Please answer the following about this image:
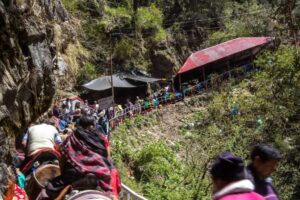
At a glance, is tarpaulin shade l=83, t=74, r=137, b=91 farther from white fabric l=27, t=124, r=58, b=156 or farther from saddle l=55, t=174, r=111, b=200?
saddle l=55, t=174, r=111, b=200

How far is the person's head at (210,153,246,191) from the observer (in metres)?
3.62

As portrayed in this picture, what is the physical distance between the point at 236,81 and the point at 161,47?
8.02m

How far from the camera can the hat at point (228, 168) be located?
11.9ft

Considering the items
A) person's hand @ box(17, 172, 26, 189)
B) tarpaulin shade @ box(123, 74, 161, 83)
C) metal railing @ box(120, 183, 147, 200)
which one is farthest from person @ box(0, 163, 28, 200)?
tarpaulin shade @ box(123, 74, 161, 83)

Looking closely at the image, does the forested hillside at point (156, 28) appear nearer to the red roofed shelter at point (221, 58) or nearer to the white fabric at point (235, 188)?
the red roofed shelter at point (221, 58)

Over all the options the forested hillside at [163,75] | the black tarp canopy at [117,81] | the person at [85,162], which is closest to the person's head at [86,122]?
the person at [85,162]

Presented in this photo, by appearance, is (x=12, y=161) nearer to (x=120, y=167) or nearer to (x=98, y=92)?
(x=120, y=167)

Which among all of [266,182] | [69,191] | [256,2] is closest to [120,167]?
[69,191]

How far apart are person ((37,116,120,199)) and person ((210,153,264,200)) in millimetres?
2762

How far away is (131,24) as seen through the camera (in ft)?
137

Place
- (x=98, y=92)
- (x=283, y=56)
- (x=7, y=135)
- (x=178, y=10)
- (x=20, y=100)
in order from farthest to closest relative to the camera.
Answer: (x=178, y=10)
(x=98, y=92)
(x=283, y=56)
(x=20, y=100)
(x=7, y=135)

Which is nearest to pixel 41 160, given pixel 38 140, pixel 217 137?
pixel 38 140

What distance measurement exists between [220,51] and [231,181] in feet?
122

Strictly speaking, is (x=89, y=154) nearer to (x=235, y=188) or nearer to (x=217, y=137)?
(x=235, y=188)
